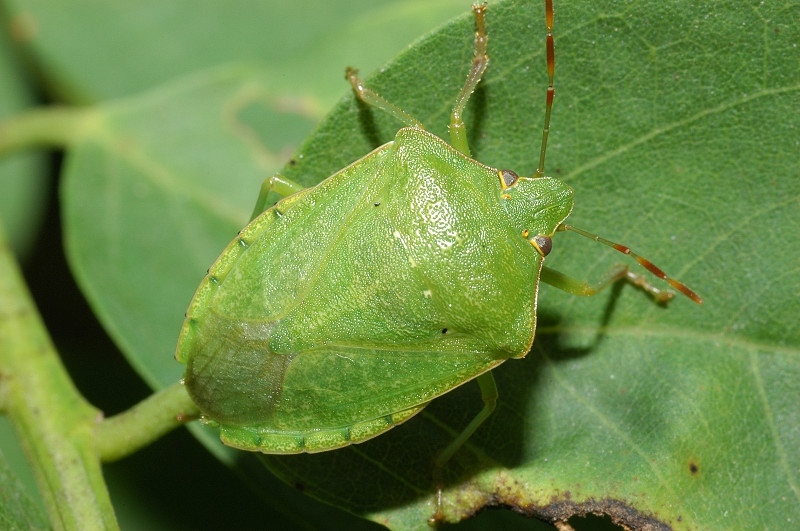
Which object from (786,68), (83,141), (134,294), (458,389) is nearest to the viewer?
(786,68)

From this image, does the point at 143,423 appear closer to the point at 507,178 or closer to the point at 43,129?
the point at 507,178

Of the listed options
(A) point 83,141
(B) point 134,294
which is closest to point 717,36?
(B) point 134,294

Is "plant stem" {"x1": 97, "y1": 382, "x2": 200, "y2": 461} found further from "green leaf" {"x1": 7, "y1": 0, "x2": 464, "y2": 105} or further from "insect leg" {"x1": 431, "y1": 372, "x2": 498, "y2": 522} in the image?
"green leaf" {"x1": 7, "y1": 0, "x2": 464, "y2": 105}

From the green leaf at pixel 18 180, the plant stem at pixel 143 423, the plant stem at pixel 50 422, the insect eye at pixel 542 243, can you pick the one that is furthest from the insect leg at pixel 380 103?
the green leaf at pixel 18 180

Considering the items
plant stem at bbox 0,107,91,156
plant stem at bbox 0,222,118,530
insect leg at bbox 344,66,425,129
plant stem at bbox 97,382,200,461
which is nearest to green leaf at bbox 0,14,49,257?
plant stem at bbox 0,107,91,156

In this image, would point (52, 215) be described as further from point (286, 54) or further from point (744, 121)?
point (744, 121)

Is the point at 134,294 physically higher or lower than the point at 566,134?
lower
